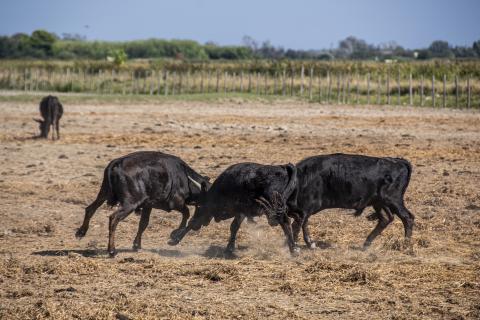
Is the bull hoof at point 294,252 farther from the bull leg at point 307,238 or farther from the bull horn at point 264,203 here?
the bull horn at point 264,203

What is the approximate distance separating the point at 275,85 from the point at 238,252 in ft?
120

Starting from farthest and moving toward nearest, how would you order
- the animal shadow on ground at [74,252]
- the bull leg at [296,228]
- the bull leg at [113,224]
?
the bull leg at [296,228] < the animal shadow on ground at [74,252] < the bull leg at [113,224]

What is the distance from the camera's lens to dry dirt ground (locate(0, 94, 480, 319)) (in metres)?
9.31

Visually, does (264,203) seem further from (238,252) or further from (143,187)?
(143,187)

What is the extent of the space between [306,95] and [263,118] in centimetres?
1551

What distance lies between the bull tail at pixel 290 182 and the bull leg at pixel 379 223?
51.4 inches

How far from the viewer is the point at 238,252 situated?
12.3 metres

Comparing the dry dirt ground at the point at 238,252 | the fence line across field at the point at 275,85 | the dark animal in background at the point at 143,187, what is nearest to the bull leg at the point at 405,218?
the dry dirt ground at the point at 238,252

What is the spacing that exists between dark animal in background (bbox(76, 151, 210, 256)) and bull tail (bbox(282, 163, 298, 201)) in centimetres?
121

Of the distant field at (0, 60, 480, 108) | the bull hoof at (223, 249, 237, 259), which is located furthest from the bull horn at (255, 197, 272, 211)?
the distant field at (0, 60, 480, 108)

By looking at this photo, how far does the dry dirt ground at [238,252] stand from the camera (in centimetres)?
931

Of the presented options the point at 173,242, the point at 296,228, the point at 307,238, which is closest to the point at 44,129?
the point at 173,242

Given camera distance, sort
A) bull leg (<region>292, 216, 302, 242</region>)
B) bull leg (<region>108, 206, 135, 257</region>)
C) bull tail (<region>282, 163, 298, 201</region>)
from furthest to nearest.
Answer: bull leg (<region>292, 216, 302, 242</region>) < bull tail (<region>282, 163, 298, 201</region>) < bull leg (<region>108, 206, 135, 257</region>)

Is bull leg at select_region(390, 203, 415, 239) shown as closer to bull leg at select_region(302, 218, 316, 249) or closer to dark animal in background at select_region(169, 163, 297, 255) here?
bull leg at select_region(302, 218, 316, 249)
